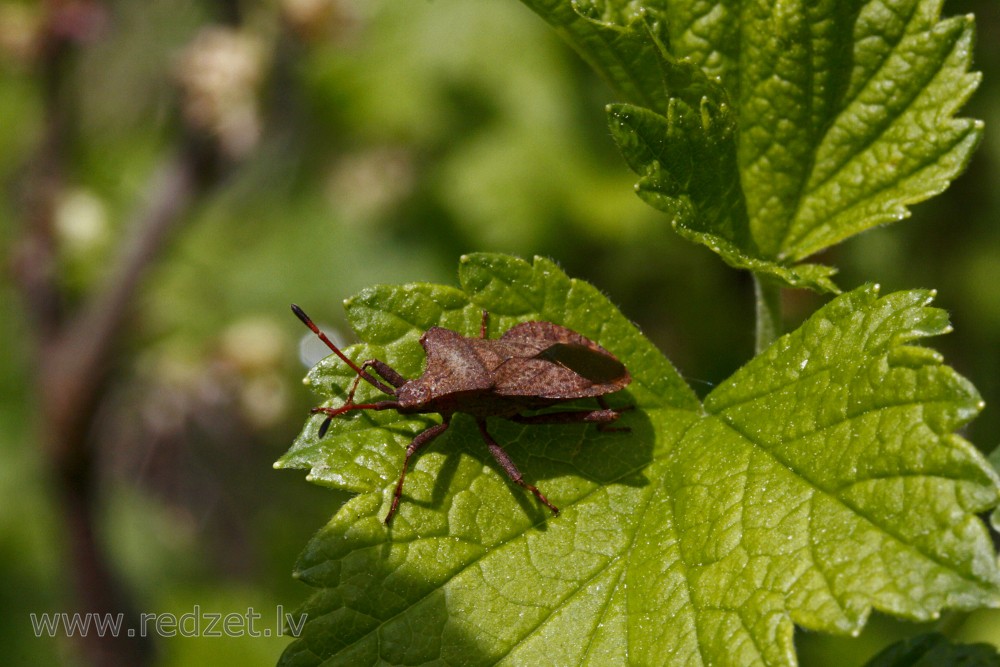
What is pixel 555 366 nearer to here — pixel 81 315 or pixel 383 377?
pixel 383 377

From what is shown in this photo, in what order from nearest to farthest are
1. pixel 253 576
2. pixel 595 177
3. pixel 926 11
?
pixel 926 11 → pixel 595 177 → pixel 253 576

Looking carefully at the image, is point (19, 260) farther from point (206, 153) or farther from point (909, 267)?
point (909, 267)

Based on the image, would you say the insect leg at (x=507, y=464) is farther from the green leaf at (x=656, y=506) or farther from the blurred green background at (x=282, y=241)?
the blurred green background at (x=282, y=241)

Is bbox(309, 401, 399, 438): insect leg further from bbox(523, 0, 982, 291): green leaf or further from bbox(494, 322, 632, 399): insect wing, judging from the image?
bbox(523, 0, 982, 291): green leaf

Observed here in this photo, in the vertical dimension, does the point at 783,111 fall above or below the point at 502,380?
above

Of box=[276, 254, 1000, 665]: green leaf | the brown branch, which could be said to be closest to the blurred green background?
the brown branch

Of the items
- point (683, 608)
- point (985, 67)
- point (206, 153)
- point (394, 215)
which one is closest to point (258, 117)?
point (206, 153)

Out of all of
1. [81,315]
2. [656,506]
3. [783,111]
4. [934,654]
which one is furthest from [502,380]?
[81,315]
